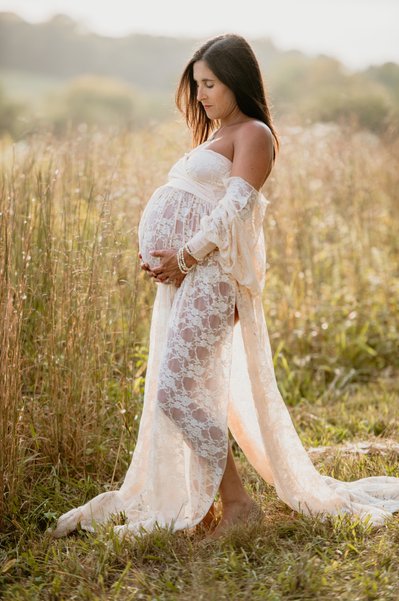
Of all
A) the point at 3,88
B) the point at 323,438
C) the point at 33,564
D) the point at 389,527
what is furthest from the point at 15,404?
the point at 3,88

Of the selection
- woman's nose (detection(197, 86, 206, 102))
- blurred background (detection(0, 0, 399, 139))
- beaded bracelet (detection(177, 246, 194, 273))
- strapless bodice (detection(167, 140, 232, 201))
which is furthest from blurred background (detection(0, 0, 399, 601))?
blurred background (detection(0, 0, 399, 139))

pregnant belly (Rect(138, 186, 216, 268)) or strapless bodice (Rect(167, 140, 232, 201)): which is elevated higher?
strapless bodice (Rect(167, 140, 232, 201))

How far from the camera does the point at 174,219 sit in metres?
3.11

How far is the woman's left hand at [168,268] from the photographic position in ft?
10.0

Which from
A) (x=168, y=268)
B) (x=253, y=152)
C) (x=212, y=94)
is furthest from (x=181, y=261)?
(x=212, y=94)

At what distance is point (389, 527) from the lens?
10.0ft

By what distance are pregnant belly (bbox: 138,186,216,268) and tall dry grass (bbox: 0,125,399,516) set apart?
0.50 m

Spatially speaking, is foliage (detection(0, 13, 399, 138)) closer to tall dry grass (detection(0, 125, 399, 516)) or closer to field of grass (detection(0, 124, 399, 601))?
tall dry grass (detection(0, 125, 399, 516))

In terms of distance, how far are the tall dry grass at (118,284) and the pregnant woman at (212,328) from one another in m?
0.47

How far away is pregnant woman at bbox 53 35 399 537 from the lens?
303 centimetres

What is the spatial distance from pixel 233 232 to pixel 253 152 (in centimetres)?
29

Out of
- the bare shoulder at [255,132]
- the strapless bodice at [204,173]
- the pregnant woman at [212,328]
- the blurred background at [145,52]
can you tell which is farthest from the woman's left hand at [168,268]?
the blurred background at [145,52]

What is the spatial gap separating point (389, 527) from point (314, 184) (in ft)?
11.6

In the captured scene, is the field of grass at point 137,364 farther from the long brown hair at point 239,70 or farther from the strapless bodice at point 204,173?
the long brown hair at point 239,70
